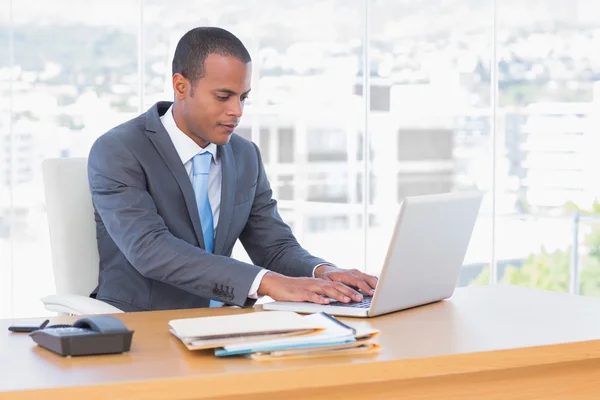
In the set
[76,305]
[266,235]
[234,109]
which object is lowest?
[76,305]

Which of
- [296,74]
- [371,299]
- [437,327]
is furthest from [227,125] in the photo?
[296,74]

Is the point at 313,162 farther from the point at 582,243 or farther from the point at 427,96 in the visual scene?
the point at 582,243

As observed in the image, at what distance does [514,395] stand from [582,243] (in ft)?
15.3

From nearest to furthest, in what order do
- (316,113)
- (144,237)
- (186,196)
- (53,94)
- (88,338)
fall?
(88,338) → (144,237) → (186,196) → (53,94) → (316,113)

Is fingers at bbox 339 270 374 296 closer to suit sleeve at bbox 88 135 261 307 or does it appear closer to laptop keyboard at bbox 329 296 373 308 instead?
laptop keyboard at bbox 329 296 373 308

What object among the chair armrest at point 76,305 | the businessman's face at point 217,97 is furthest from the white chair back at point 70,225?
the businessman's face at point 217,97

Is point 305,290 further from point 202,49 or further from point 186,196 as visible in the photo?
point 202,49

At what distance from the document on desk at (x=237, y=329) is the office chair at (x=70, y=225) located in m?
0.83

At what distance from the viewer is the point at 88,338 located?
5.44 feet

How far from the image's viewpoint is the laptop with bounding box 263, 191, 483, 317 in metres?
1.98

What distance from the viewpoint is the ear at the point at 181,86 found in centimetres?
261

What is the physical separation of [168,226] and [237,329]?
2.79ft

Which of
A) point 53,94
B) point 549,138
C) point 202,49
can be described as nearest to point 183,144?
point 202,49

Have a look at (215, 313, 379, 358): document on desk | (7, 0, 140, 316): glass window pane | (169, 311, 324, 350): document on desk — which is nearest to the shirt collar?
(169, 311, 324, 350): document on desk
